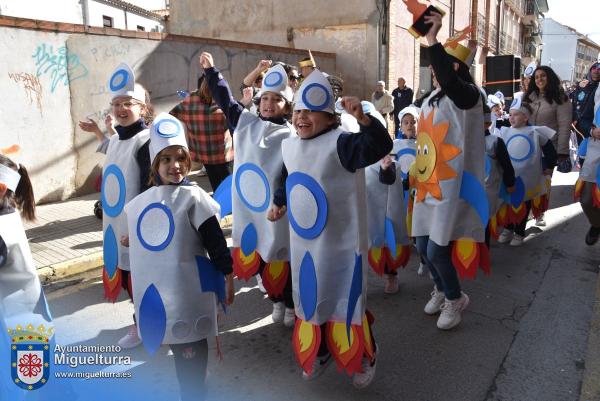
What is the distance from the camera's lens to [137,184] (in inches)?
126

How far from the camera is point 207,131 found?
6070 mm

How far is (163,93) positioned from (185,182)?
6974mm

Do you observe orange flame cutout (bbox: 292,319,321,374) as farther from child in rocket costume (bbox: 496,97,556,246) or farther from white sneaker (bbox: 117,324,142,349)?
child in rocket costume (bbox: 496,97,556,246)

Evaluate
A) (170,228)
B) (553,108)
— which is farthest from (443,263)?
(553,108)

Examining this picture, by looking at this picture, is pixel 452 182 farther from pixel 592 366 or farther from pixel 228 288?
pixel 228 288

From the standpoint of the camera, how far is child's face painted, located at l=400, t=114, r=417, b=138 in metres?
4.45

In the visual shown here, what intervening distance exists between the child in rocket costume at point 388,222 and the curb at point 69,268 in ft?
9.25

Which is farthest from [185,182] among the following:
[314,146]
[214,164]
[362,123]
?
[214,164]

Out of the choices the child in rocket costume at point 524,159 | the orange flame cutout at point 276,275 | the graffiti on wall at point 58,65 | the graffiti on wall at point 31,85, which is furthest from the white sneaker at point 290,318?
the graffiti on wall at point 58,65

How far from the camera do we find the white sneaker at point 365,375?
9.34ft

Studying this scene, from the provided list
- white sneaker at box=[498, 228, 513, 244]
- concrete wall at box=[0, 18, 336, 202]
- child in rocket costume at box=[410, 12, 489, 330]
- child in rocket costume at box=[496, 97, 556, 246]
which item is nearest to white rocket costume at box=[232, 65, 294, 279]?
child in rocket costume at box=[410, 12, 489, 330]

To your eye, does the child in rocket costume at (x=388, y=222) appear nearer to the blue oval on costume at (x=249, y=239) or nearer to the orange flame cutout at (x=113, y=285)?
the blue oval on costume at (x=249, y=239)

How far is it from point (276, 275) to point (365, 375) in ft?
3.24

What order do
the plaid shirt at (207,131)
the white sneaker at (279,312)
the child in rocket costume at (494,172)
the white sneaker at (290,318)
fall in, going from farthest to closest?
the plaid shirt at (207,131), the child in rocket costume at (494,172), the white sneaker at (279,312), the white sneaker at (290,318)
